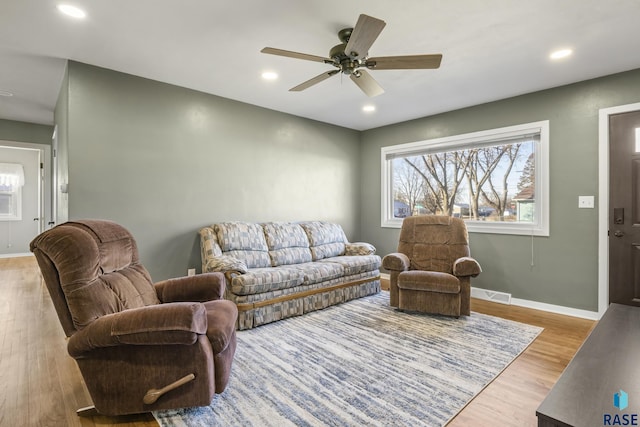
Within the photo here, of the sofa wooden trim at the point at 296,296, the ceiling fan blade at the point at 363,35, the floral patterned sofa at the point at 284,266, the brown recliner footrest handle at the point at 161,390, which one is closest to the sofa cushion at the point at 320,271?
the floral patterned sofa at the point at 284,266

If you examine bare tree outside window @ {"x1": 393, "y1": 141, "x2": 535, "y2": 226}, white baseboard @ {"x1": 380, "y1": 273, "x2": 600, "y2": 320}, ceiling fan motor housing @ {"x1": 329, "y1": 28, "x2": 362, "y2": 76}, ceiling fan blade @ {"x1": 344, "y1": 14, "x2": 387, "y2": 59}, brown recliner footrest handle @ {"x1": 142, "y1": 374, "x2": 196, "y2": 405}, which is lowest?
white baseboard @ {"x1": 380, "y1": 273, "x2": 600, "y2": 320}

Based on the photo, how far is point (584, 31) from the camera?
2.47 metres

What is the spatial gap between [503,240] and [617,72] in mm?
2077

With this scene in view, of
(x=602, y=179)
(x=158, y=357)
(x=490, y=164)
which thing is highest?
(x=490, y=164)

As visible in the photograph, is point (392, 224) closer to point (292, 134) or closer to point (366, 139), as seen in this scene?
point (366, 139)

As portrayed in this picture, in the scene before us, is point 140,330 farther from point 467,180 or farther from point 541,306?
point 467,180

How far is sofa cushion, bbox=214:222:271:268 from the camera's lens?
3658 mm

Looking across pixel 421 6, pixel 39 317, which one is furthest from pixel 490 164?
pixel 39 317

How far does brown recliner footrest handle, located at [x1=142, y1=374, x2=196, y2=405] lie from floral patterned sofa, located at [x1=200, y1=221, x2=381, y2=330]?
4.35 ft

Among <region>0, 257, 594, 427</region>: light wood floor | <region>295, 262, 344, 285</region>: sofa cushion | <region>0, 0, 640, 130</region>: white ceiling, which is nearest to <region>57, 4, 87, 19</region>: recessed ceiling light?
<region>0, 0, 640, 130</region>: white ceiling

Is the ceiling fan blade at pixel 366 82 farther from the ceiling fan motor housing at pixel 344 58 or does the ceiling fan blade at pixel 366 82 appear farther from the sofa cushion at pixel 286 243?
the sofa cushion at pixel 286 243

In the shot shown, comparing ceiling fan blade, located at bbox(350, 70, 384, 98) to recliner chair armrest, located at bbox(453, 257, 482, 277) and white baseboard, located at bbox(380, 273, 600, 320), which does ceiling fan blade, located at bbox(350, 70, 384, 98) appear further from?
white baseboard, located at bbox(380, 273, 600, 320)

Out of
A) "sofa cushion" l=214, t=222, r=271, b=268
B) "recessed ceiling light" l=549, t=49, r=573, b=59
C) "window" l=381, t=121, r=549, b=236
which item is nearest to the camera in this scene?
"recessed ceiling light" l=549, t=49, r=573, b=59

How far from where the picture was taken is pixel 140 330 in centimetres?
160
